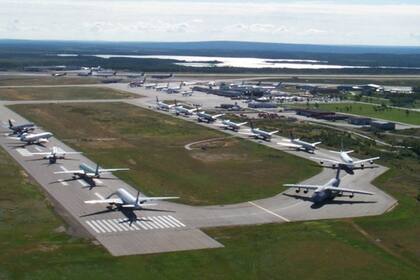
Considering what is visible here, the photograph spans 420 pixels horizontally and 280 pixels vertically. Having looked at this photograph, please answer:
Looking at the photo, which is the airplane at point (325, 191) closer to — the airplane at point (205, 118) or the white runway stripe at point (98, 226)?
the white runway stripe at point (98, 226)

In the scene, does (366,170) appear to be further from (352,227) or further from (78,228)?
(78,228)

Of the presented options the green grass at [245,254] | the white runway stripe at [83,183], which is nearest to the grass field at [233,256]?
the green grass at [245,254]

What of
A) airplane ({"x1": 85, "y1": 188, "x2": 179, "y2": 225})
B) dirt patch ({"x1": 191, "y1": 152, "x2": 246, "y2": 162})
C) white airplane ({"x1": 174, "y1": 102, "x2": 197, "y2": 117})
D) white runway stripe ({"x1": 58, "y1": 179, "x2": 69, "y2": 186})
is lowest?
white airplane ({"x1": 174, "y1": 102, "x2": 197, "y2": 117})

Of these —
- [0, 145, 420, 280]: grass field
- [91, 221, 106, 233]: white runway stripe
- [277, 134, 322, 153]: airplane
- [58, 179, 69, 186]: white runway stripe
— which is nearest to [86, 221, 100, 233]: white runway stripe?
[91, 221, 106, 233]: white runway stripe

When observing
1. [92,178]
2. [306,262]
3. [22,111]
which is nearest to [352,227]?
[306,262]

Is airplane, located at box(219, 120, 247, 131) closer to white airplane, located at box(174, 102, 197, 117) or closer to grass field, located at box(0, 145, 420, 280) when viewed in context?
white airplane, located at box(174, 102, 197, 117)

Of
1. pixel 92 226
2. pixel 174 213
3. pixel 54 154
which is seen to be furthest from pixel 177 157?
Answer: pixel 92 226
